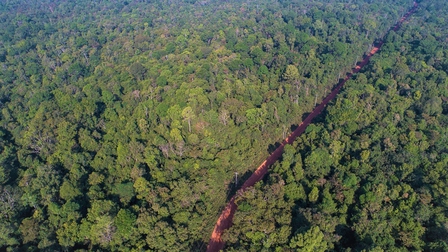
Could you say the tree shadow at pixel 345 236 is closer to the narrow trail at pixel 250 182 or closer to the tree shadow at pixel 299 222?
the tree shadow at pixel 299 222

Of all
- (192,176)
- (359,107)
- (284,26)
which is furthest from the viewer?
(284,26)

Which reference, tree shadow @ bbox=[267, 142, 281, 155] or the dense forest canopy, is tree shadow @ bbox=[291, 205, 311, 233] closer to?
the dense forest canopy

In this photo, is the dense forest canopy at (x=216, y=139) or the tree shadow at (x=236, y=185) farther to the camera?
the tree shadow at (x=236, y=185)

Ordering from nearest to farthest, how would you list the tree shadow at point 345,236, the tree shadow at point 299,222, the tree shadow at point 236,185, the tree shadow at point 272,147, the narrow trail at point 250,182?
1. the tree shadow at point 299,222
2. the tree shadow at point 345,236
3. the narrow trail at point 250,182
4. the tree shadow at point 236,185
5. the tree shadow at point 272,147

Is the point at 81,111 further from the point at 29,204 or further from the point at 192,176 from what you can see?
the point at 192,176

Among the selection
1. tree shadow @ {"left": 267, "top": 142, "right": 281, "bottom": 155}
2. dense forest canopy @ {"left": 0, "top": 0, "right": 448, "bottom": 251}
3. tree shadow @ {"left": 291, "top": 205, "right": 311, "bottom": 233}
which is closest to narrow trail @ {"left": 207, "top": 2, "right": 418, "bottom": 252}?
tree shadow @ {"left": 267, "top": 142, "right": 281, "bottom": 155}

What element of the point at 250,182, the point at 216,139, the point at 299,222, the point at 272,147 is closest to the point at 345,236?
the point at 299,222

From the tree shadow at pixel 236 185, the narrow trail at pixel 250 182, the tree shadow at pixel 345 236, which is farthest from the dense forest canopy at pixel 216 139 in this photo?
the narrow trail at pixel 250 182

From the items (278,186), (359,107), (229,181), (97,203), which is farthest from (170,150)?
(359,107)
